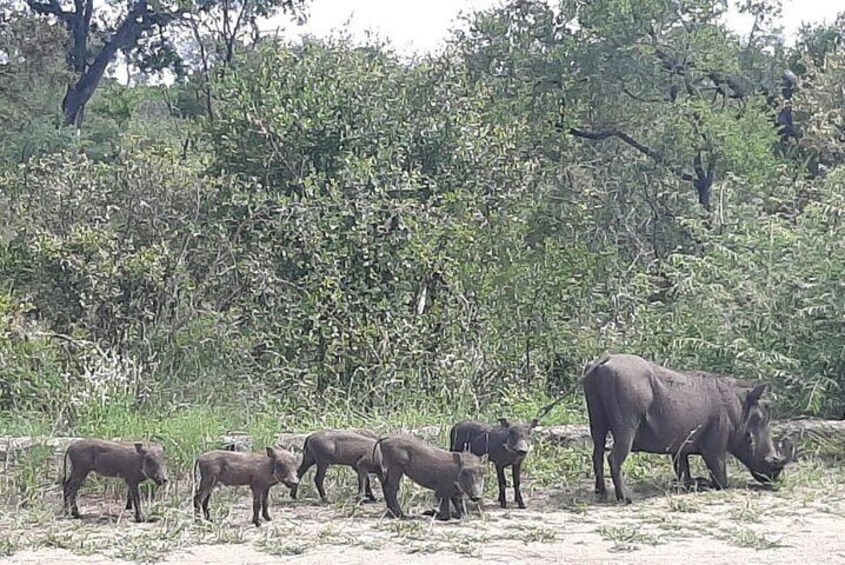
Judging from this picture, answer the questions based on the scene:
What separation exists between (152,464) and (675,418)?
378cm

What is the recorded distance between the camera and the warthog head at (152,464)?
26.4 feet

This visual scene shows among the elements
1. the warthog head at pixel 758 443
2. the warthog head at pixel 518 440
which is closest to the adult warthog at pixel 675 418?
the warthog head at pixel 758 443

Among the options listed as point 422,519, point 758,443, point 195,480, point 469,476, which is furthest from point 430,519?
point 758,443

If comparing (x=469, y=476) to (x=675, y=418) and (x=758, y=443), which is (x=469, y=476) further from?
(x=758, y=443)

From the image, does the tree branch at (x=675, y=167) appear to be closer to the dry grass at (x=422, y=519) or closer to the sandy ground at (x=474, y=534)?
the dry grass at (x=422, y=519)

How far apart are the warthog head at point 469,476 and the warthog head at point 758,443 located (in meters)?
2.50

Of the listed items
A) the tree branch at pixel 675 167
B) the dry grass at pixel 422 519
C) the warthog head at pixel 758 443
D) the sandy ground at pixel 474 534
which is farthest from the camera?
the tree branch at pixel 675 167

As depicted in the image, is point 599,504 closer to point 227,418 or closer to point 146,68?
point 227,418

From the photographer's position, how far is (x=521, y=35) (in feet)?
64.3

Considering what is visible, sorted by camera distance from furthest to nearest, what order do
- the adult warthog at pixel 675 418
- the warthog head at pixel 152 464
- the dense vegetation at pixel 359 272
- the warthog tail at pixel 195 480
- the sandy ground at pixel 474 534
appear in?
1. the dense vegetation at pixel 359 272
2. the adult warthog at pixel 675 418
3. the warthog tail at pixel 195 480
4. the warthog head at pixel 152 464
5. the sandy ground at pixel 474 534

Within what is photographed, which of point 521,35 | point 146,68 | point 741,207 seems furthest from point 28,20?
point 741,207

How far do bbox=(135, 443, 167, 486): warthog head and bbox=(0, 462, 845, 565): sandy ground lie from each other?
25 centimetres

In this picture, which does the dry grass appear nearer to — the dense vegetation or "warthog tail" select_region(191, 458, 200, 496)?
"warthog tail" select_region(191, 458, 200, 496)

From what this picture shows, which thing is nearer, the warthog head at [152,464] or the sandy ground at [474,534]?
the sandy ground at [474,534]
